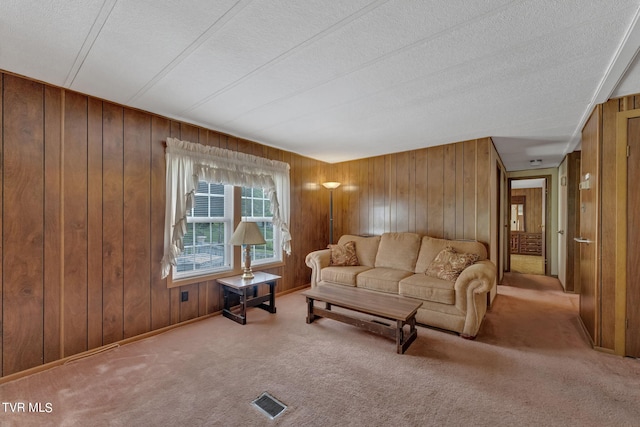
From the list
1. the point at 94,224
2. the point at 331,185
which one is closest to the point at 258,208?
the point at 331,185

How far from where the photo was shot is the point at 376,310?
255 centimetres

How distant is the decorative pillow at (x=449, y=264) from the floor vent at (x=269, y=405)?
2275mm

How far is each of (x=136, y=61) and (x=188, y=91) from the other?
48 cm

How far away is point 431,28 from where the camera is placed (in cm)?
154

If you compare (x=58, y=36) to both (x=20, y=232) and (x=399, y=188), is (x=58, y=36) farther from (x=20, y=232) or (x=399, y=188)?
(x=399, y=188)

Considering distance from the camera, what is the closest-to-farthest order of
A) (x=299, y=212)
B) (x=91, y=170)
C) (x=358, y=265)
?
(x=91, y=170) < (x=358, y=265) < (x=299, y=212)

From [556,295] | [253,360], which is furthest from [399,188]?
[253,360]

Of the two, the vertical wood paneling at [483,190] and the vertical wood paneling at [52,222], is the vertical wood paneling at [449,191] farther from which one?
the vertical wood paneling at [52,222]

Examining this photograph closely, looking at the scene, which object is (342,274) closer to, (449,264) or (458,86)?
(449,264)

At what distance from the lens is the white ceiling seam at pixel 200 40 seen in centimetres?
141

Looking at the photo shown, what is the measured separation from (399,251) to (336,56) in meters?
2.88

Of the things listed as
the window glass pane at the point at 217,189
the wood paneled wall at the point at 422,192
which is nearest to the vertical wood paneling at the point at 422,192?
the wood paneled wall at the point at 422,192

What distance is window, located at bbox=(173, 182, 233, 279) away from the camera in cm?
322

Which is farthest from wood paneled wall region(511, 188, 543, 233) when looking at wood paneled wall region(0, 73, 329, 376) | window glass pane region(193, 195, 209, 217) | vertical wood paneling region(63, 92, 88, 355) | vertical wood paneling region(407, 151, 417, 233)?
vertical wood paneling region(63, 92, 88, 355)
